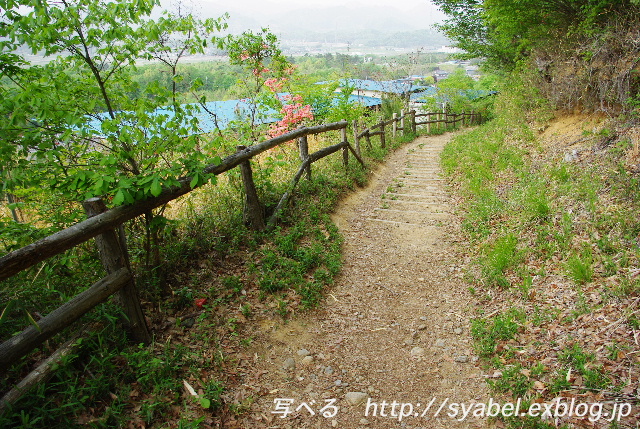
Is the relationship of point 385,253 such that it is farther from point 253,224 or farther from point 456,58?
point 456,58

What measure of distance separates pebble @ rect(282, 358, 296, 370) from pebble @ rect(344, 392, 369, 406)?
2.10 ft

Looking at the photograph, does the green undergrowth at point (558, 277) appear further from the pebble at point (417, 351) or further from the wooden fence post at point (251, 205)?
the wooden fence post at point (251, 205)

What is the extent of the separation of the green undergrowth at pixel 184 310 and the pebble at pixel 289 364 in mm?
418

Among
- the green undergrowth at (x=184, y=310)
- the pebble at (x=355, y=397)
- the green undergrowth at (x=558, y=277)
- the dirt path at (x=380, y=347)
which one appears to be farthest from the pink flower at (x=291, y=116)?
the pebble at (x=355, y=397)

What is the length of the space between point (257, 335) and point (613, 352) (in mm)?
3247

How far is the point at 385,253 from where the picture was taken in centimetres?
623

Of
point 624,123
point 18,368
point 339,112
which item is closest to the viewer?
point 18,368

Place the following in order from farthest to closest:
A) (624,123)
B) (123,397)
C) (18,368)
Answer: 1. (624,123)
2. (123,397)
3. (18,368)

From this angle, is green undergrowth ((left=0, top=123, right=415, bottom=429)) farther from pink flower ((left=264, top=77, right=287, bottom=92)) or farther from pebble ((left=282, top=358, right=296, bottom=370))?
pink flower ((left=264, top=77, right=287, bottom=92))

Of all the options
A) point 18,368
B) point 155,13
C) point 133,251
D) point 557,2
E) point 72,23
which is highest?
point 557,2

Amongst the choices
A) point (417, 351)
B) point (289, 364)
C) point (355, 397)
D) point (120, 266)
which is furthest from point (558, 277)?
point (120, 266)

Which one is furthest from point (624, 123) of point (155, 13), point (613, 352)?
point (155, 13)

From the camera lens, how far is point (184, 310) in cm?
398

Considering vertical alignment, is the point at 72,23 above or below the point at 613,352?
above
